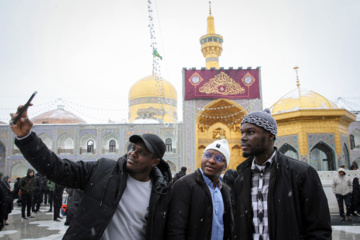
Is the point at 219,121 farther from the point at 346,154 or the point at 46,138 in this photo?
the point at 46,138

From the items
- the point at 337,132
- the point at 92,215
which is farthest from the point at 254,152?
the point at 337,132

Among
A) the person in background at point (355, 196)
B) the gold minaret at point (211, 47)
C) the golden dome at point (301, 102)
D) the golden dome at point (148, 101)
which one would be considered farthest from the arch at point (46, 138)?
the person in background at point (355, 196)

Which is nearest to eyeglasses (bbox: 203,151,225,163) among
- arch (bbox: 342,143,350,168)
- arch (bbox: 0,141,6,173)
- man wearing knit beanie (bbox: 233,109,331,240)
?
man wearing knit beanie (bbox: 233,109,331,240)

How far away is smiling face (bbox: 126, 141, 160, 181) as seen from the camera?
1.58m

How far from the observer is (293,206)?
1330 mm

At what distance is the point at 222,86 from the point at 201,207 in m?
14.0

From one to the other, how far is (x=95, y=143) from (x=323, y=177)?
15.9 meters

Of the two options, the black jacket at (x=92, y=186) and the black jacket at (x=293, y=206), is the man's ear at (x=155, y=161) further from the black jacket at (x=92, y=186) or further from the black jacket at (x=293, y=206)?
the black jacket at (x=293, y=206)

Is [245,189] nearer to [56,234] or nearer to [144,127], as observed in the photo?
[56,234]

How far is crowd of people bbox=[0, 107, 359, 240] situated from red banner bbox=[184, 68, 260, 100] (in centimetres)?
1358

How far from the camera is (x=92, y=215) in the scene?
139 centimetres

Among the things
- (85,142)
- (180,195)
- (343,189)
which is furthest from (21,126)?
(85,142)

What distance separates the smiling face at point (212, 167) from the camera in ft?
6.24

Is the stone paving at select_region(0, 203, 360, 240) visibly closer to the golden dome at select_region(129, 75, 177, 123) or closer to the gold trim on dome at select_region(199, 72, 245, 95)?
the gold trim on dome at select_region(199, 72, 245, 95)
